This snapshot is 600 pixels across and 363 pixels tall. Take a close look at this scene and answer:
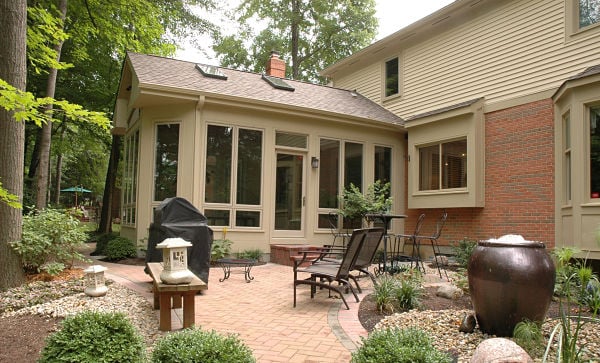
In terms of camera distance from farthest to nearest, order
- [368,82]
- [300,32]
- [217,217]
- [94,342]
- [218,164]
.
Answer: [300,32], [368,82], [218,164], [217,217], [94,342]

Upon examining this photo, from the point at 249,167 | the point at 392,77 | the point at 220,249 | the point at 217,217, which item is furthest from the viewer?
the point at 392,77

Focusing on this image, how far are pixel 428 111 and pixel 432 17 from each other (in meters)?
2.42

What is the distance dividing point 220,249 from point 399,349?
264 inches

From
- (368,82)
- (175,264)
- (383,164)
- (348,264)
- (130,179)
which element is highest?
(368,82)

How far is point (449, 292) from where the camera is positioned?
17.5 feet

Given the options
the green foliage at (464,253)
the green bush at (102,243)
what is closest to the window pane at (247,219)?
the green bush at (102,243)

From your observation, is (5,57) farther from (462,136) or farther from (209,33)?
(209,33)

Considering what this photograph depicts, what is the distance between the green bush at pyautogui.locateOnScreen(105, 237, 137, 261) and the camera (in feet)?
28.9

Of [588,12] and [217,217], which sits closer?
[588,12]

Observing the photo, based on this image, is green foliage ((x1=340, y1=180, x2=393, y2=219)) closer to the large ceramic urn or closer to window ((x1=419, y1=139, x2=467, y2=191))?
window ((x1=419, y1=139, x2=467, y2=191))

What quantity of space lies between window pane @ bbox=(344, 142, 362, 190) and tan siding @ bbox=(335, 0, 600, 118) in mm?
2157

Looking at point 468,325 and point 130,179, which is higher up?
point 130,179

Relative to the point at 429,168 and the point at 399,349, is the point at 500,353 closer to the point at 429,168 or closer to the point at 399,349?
the point at 399,349

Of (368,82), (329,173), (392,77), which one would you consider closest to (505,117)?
(329,173)
